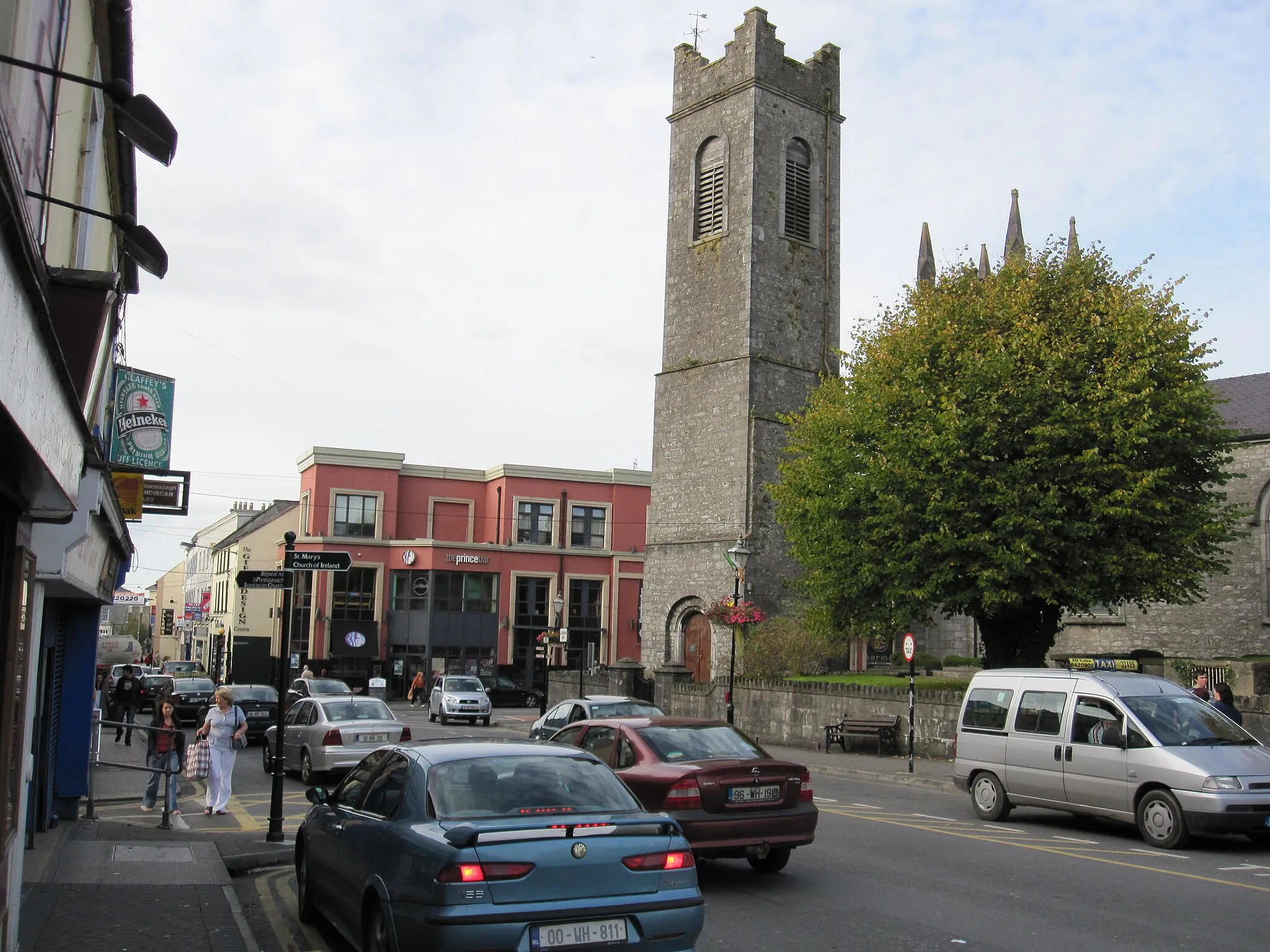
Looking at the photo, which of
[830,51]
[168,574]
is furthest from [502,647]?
[168,574]

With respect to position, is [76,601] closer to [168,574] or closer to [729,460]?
[729,460]

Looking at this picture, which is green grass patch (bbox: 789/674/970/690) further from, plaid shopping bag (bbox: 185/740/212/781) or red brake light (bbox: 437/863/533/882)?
red brake light (bbox: 437/863/533/882)

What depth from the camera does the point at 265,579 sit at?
42.9ft

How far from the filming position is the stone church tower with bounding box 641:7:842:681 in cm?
3969

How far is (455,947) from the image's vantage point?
18.9 ft

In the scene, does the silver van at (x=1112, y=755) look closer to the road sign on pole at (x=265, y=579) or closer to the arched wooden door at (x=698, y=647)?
the road sign on pole at (x=265, y=579)

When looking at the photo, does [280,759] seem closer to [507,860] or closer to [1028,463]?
[507,860]

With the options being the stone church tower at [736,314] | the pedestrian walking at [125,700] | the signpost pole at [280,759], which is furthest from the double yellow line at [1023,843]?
the stone church tower at [736,314]

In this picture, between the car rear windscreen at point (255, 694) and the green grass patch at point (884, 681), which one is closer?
the green grass patch at point (884, 681)

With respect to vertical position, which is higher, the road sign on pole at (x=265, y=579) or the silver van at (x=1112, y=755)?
the road sign on pole at (x=265, y=579)

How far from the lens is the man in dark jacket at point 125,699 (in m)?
Answer: 28.1

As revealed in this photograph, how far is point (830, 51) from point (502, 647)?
30.9m

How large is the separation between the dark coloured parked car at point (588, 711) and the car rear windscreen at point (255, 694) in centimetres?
1208

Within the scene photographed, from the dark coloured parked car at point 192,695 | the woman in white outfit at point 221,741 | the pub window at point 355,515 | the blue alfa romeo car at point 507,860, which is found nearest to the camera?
Result: the blue alfa romeo car at point 507,860
